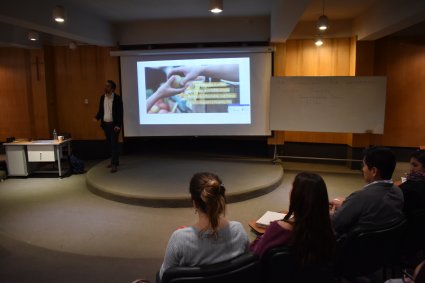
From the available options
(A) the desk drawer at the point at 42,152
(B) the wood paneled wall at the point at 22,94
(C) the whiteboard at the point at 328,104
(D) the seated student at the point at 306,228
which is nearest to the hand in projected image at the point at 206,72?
(C) the whiteboard at the point at 328,104

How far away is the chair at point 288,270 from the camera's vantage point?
1.48m

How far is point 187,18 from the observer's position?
6301mm

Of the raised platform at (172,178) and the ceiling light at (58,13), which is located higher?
the ceiling light at (58,13)

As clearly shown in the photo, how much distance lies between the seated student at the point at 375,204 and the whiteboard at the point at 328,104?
12.3ft

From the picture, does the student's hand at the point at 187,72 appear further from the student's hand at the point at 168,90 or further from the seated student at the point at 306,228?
the seated student at the point at 306,228

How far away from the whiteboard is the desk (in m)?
3.82

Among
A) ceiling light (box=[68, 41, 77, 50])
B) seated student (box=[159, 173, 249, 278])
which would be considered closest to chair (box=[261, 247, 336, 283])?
seated student (box=[159, 173, 249, 278])

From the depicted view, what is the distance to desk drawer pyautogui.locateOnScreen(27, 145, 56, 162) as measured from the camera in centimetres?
572

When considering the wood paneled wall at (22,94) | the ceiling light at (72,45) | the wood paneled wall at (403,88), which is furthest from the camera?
the wood paneled wall at (22,94)

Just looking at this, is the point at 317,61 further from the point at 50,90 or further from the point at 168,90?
the point at 50,90

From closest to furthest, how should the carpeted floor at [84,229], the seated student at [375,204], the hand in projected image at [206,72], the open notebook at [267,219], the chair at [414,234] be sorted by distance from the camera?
the seated student at [375,204], the chair at [414,234], the open notebook at [267,219], the carpeted floor at [84,229], the hand in projected image at [206,72]

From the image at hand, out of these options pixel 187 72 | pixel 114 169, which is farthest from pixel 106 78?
pixel 114 169

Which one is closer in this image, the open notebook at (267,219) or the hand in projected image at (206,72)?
the open notebook at (267,219)

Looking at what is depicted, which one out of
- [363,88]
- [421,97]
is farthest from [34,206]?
[421,97]
